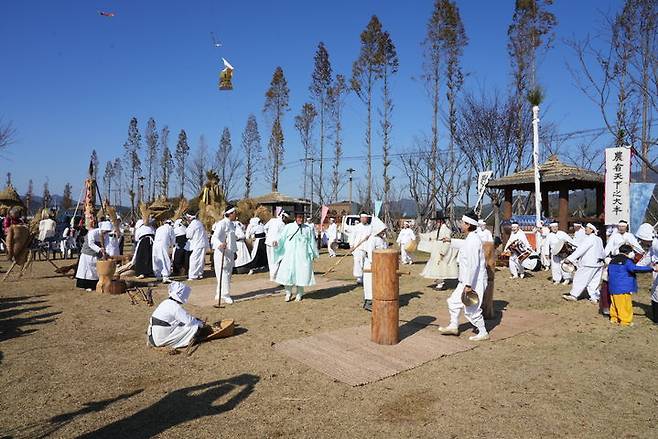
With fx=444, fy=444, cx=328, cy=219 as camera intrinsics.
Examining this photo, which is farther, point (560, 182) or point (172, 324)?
point (560, 182)

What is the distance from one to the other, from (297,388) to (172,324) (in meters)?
2.11

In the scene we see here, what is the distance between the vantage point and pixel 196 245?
11688 mm

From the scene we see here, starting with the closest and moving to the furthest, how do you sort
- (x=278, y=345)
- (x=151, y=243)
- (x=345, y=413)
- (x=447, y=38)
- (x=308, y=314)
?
(x=345, y=413) < (x=278, y=345) < (x=308, y=314) < (x=151, y=243) < (x=447, y=38)

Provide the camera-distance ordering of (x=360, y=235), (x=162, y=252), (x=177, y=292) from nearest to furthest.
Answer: (x=177, y=292)
(x=360, y=235)
(x=162, y=252)

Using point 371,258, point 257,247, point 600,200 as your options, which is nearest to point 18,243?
point 257,247

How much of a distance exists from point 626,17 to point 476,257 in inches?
453

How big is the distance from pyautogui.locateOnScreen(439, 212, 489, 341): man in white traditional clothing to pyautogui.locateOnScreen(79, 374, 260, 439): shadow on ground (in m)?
2.95

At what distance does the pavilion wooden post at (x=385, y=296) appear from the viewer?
18.6 feet

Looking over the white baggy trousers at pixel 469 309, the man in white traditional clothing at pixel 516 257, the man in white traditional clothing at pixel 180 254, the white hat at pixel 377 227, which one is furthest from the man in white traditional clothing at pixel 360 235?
the man in white traditional clothing at pixel 180 254

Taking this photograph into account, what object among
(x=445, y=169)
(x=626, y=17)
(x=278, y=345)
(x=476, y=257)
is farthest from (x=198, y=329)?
(x=445, y=169)

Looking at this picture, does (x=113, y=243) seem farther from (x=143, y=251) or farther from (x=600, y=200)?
(x=600, y=200)

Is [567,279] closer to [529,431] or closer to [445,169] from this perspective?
[529,431]

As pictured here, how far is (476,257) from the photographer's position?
19.5 feet

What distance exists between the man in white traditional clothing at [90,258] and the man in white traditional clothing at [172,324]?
4840mm
